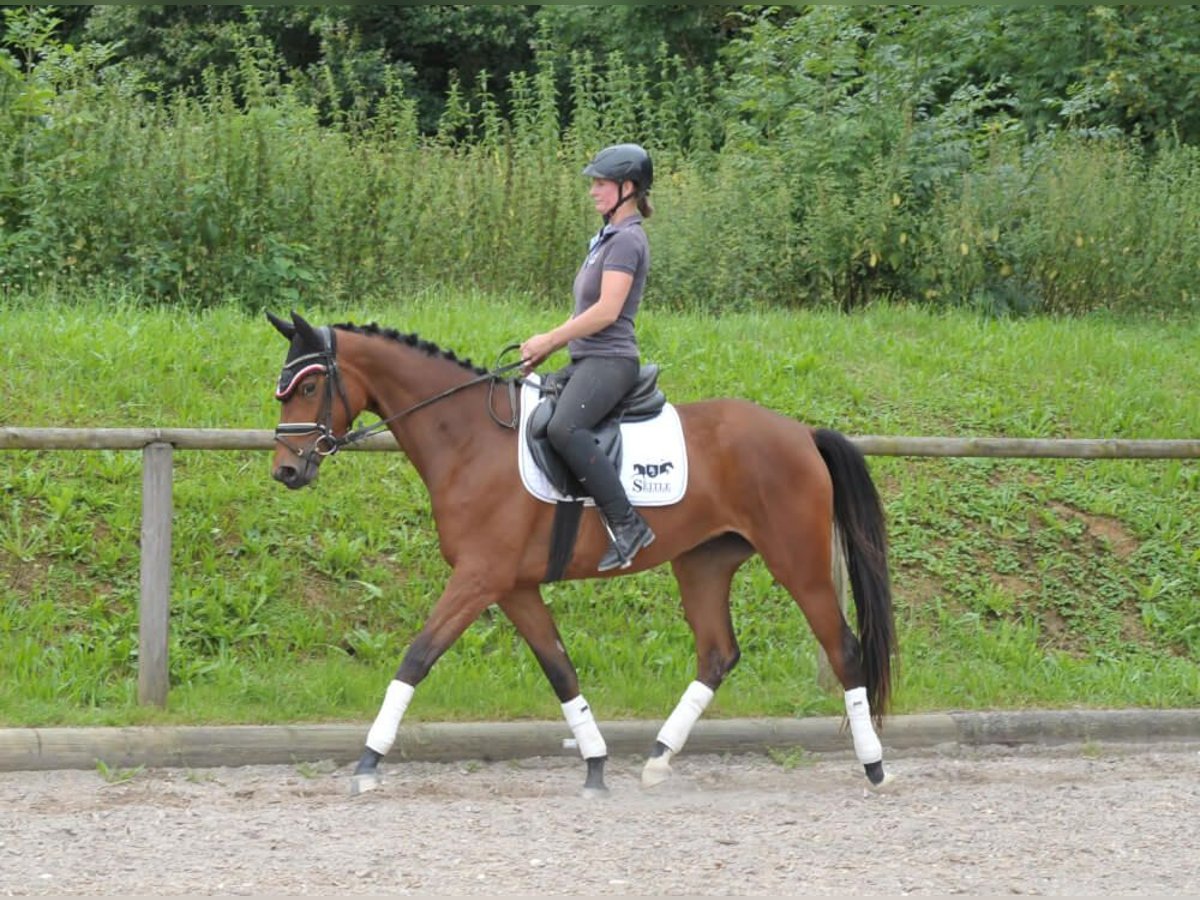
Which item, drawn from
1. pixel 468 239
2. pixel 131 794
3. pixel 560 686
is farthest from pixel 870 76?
pixel 131 794

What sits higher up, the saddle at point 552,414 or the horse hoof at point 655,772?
the saddle at point 552,414

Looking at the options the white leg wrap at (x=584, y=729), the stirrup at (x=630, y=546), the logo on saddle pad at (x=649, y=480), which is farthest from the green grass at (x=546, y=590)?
the logo on saddle pad at (x=649, y=480)

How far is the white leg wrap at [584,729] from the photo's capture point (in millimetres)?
6645

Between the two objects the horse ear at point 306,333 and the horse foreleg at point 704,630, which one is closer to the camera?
the horse ear at point 306,333

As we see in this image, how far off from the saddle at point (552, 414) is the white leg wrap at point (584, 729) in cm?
94

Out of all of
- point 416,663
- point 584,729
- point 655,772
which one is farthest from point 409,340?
point 655,772

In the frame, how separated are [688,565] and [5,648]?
11.3 ft

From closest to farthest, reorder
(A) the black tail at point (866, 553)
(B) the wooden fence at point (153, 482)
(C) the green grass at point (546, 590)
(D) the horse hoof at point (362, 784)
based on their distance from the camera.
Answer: (D) the horse hoof at point (362, 784)
(A) the black tail at point (866, 553)
(B) the wooden fence at point (153, 482)
(C) the green grass at point (546, 590)

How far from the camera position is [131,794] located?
21.0 feet

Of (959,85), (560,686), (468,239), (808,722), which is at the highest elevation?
(959,85)

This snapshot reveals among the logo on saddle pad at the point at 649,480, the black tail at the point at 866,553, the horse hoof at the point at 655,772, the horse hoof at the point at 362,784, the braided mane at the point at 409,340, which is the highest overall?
the braided mane at the point at 409,340

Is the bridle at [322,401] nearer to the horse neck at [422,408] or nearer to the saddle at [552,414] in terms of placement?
the horse neck at [422,408]

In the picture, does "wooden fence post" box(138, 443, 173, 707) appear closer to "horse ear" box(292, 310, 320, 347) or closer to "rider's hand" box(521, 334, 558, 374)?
"horse ear" box(292, 310, 320, 347)

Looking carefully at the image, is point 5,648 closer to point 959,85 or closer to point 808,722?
point 808,722
